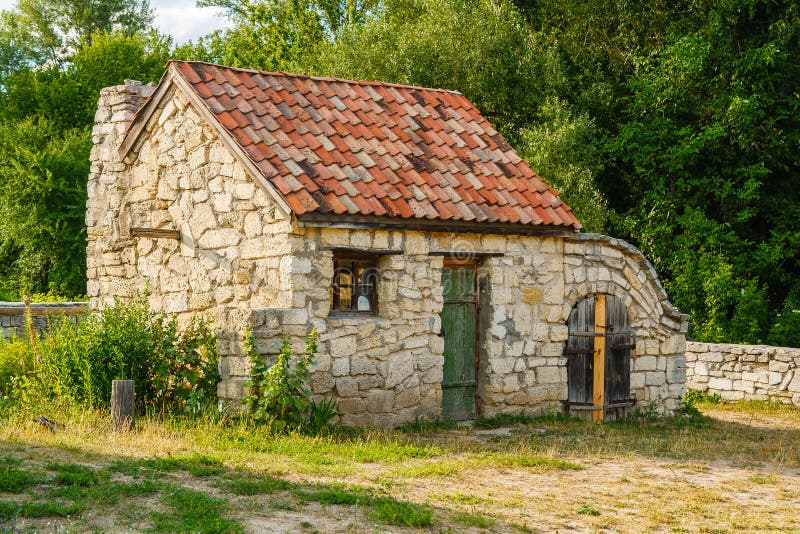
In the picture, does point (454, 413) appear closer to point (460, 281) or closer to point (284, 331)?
point (460, 281)

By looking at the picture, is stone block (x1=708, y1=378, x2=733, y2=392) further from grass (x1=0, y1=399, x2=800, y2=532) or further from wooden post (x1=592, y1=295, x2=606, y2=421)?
grass (x1=0, y1=399, x2=800, y2=532)

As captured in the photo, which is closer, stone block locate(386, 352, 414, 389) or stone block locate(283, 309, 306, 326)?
stone block locate(283, 309, 306, 326)

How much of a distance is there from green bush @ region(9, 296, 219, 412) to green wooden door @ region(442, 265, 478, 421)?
2.86 metres

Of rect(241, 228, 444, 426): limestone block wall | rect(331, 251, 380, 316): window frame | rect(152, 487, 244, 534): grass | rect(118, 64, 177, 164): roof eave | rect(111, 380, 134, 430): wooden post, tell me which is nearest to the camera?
rect(152, 487, 244, 534): grass

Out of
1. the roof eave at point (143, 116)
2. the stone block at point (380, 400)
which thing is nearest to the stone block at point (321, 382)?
the stone block at point (380, 400)

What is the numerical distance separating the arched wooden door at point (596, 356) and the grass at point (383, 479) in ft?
3.69

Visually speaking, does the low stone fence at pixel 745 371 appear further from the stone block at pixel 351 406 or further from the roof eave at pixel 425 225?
the stone block at pixel 351 406

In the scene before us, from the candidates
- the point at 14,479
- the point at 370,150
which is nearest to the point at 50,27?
the point at 370,150

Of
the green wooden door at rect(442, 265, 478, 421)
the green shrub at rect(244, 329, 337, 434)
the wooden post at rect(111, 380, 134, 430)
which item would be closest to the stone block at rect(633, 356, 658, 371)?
the green wooden door at rect(442, 265, 478, 421)

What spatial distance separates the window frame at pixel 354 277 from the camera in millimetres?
10637

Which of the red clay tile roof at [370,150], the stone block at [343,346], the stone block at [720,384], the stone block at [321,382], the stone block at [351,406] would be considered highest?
the red clay tile roof at [370,150]

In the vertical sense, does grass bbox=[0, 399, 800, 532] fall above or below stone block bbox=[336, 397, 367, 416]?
below

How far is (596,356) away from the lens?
1217cm

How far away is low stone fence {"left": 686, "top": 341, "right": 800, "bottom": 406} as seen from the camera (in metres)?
14.6
